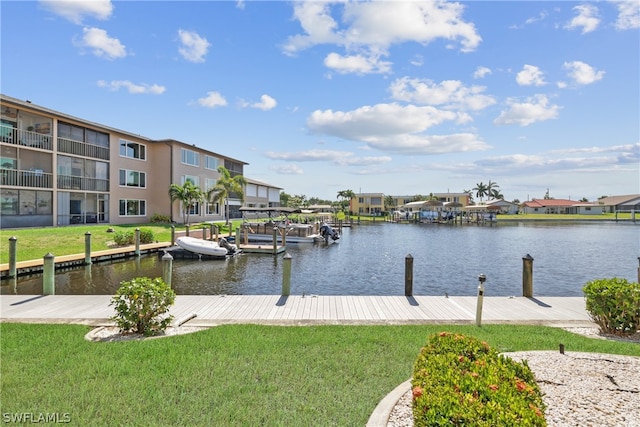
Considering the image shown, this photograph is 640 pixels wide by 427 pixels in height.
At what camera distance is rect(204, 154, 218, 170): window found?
46.3m

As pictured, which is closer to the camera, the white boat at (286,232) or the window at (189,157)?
the white boat at (286,232)

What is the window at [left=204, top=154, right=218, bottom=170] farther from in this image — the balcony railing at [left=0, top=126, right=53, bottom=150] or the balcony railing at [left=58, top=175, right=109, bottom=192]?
the balcony railing at [left=0, top=126, right=53, bottom=150]

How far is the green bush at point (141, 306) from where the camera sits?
7.13m

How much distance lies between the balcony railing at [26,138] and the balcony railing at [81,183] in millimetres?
2556

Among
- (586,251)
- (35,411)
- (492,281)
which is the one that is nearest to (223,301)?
(35,411)

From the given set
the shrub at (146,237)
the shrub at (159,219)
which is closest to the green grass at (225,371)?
the shrub at (146,237)

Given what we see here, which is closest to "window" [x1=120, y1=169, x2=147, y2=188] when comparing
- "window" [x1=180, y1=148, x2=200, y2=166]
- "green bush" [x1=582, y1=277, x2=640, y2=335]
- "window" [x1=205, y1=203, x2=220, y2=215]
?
"window" [x1=180, y1=148, x2=200, y2=166]

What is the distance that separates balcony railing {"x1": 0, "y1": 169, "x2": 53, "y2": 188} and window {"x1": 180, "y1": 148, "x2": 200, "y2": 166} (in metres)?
14.8

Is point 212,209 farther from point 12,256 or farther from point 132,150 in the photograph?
point 12,256

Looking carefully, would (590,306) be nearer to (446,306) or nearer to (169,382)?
(446,306)

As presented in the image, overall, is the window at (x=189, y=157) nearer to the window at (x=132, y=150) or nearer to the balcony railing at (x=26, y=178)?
the window at (x=132, y=150)

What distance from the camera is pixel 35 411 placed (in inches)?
164

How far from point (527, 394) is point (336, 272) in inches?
670

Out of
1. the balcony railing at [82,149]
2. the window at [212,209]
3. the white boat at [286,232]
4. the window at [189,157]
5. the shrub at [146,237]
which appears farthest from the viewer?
the window at [212,209]
